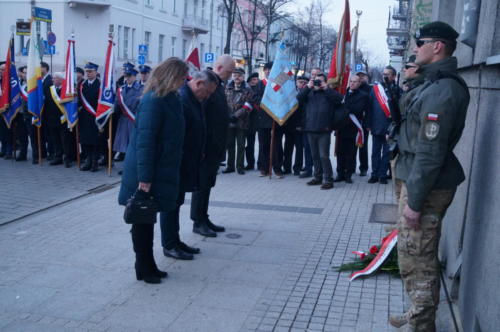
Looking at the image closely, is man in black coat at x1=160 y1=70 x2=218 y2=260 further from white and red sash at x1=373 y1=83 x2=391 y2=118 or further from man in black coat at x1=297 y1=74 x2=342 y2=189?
white and red sash at x1=373 y1=83 x2=391 y2=118

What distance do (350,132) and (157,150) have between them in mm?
6526

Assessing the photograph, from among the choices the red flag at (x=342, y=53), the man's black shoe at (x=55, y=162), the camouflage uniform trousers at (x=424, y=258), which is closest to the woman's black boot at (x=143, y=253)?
the camouflage uniform trousers at (x=424, y=258)

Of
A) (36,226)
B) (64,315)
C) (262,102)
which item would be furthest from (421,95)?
(262,102)

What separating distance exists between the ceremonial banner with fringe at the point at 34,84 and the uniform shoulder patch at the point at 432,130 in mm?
10120

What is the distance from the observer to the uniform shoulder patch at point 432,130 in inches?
142

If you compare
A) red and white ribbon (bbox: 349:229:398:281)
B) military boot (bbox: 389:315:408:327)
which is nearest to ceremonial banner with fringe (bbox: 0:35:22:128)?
red and white ribbon (bbox: 349:229:398:281)

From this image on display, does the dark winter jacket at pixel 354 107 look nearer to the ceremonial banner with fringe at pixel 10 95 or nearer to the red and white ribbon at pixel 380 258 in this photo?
the red and white ribbon at pixel 380 258

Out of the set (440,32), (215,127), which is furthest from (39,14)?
(440,32)

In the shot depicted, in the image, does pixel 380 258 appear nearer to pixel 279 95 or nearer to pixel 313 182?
pixel 313 182

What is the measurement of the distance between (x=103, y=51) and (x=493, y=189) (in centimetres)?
3679

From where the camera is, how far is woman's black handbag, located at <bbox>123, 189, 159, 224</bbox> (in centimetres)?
493

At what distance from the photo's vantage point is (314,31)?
53.8 metres

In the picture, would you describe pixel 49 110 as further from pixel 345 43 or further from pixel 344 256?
pixel 344 256

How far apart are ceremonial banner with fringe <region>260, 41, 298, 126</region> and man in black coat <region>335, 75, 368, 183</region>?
1.04 meters
